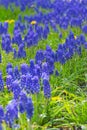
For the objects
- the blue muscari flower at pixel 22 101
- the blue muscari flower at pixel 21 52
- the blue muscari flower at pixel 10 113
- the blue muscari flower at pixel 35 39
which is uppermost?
the blue muscari flower at pixel 35 39

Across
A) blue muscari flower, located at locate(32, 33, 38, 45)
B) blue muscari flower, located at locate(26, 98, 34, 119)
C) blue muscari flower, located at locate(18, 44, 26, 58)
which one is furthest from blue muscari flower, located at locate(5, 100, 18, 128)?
blue muscari flower, located at locate(32, 33, 38, 45)

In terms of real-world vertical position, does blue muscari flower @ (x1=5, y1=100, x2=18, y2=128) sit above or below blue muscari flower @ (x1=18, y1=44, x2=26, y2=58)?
below

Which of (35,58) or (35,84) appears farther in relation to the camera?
(35,58)

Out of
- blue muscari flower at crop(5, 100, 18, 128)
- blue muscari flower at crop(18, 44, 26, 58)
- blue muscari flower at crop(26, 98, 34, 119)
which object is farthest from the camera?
blue muscari flower at crop(18, 44, 26, 58)

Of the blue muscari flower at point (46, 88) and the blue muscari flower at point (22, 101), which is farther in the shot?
the blue muscari flower at point (46, 88)

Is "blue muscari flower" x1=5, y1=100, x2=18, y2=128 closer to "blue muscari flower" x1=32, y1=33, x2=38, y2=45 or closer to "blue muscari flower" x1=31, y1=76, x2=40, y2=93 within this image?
"blue muscari flower" x1=31, y1=76, x2=40, y2=93

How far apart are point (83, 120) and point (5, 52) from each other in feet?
9.04

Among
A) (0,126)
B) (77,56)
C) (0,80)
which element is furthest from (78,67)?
(0,126)

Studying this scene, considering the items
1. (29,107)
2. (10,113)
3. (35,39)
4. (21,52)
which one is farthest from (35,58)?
(10,113)

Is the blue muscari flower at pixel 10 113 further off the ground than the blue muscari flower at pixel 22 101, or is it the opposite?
the blue muscari flower at pixel 22 101

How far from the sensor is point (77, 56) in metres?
6.21

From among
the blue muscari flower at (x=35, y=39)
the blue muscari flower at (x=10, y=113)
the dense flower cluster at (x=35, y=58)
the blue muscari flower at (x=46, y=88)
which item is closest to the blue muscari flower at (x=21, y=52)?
the dense flower cluster at (x=35, y=58)

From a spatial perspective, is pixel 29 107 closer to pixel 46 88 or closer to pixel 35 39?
pixel 46 88

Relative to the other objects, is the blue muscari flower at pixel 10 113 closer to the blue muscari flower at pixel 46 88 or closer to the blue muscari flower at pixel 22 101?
the blue muscari flower at pixel 22 101
